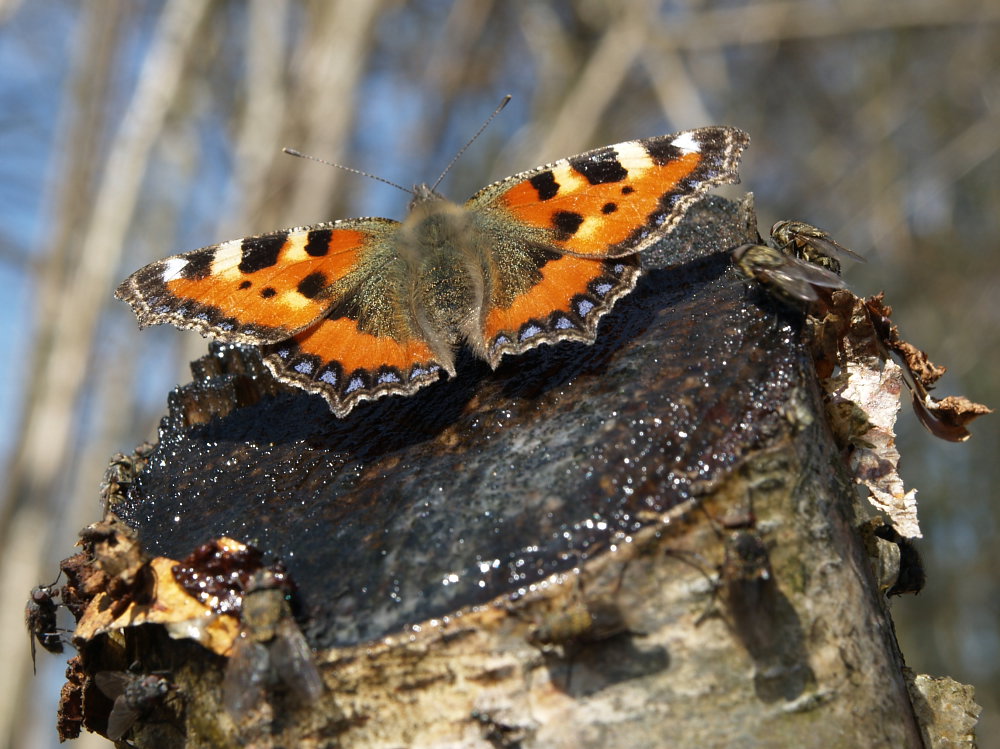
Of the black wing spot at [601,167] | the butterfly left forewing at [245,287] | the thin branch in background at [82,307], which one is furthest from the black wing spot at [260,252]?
the thin branch in background at [82,307]

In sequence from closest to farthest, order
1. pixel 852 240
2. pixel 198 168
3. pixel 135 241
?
pixel 852 240 → pixel 135 241 → pixel 198 168

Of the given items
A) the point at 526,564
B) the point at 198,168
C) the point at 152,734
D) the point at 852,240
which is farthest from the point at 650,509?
the point at 198,168

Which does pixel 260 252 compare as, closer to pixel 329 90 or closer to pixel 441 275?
pixel 441 275

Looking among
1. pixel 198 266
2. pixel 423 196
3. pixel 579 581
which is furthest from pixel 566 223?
pixel 579 581

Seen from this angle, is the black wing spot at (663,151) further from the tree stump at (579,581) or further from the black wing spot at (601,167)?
the tree stump at (579,581)

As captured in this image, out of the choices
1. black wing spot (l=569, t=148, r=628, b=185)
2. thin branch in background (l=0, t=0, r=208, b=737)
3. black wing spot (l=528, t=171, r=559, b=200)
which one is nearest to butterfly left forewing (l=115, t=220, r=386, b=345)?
black wing spot (l=528, t=171, r=559, b=200)

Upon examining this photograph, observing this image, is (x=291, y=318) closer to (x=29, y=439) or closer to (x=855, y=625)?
(x=855, y=625)
